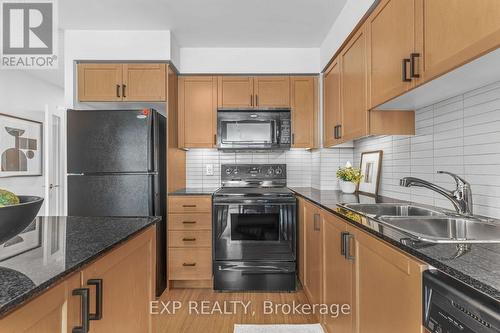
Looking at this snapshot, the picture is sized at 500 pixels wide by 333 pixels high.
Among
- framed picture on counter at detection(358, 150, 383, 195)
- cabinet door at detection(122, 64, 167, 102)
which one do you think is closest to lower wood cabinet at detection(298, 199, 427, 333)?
framed picture on counter at detection(358, 150, 383, 195)

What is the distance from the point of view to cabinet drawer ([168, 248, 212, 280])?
2.69 m

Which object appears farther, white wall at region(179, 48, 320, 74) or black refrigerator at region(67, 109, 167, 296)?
white wall at region(179, 48, 320, 74)

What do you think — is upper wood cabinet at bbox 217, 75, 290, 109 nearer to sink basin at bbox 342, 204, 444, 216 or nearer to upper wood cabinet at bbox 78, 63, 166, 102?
upper wood cabinet at bbox 78, 63, 166, 102

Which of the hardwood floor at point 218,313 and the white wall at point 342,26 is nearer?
the white wall at point 342,26

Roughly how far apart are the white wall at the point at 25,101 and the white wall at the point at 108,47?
4.48 feet

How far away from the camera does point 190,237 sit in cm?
269

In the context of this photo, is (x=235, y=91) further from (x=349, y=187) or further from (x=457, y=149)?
(x=457, y=149)

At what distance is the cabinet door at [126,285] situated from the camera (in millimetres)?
880

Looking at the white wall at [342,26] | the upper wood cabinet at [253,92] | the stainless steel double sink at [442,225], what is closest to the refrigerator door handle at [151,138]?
the upper wood cabinet at [253,92]

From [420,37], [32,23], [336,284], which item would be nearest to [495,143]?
Result: [420,37]

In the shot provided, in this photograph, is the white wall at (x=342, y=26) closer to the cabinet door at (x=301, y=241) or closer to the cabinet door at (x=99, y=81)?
the cabinet door at (x=301, y=241)

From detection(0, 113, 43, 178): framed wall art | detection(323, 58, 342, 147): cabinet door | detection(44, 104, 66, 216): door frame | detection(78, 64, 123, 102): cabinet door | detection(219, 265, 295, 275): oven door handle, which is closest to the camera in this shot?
detection(323, 58, 342, 147): cabinet door

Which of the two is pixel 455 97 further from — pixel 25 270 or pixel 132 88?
pixel 132 88

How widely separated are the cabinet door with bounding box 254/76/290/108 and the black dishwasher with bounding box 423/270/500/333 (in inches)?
96.4
